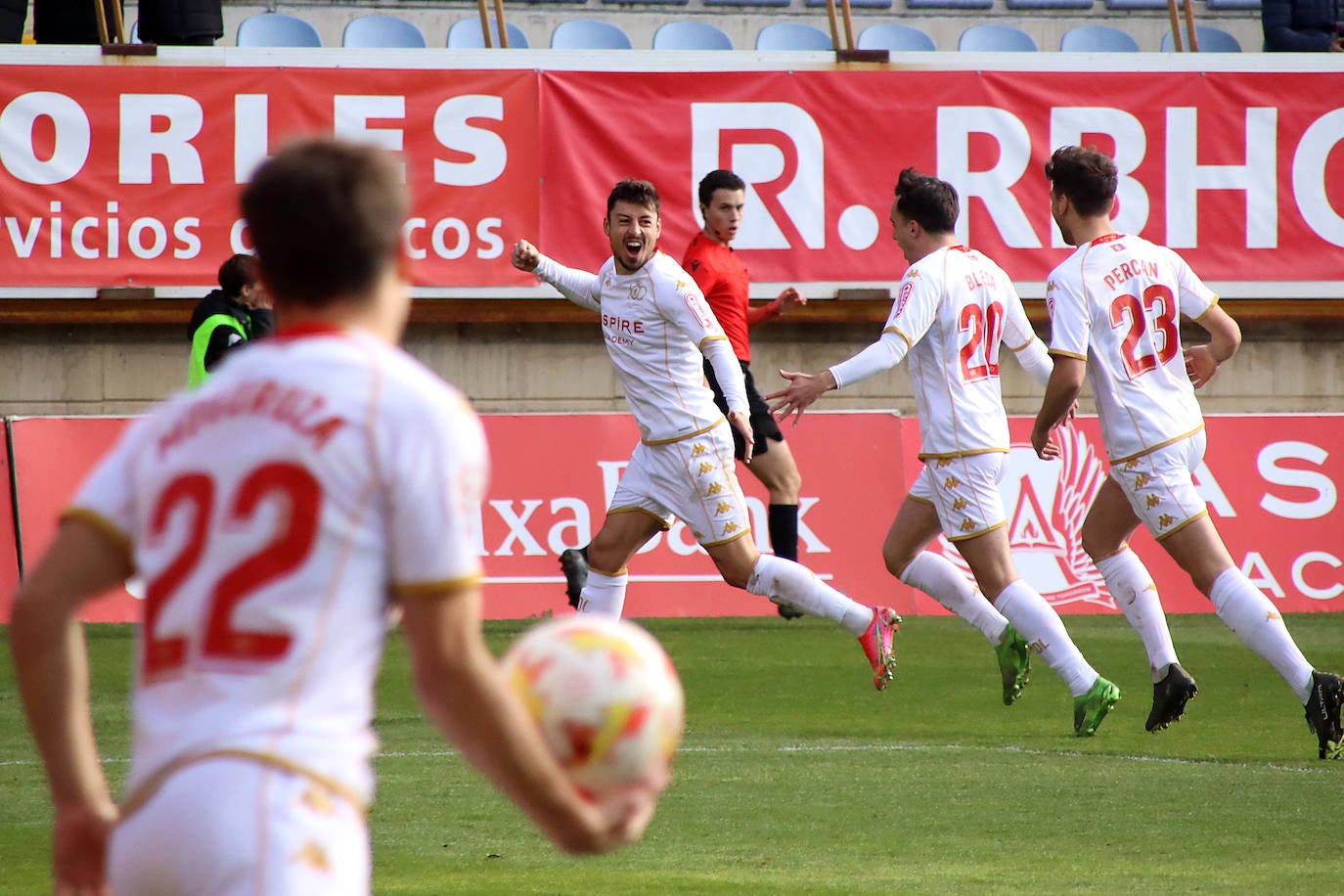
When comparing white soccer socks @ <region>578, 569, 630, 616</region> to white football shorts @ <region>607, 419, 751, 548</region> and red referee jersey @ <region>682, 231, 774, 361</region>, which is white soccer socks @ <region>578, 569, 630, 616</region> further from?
red referee jersey @ <region>682, 231, 774, 361</region>

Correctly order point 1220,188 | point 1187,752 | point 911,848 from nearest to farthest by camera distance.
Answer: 1. point 911,848
2. point 1187,752
3. point 1220,188

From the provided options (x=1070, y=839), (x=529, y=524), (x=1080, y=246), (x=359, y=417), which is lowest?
(x=529, y=524)

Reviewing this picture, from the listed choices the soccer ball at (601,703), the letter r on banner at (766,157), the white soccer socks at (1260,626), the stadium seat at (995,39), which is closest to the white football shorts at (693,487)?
the white soccer socks at (1260,626)

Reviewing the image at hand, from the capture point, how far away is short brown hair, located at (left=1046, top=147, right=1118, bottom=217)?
24.1 ft

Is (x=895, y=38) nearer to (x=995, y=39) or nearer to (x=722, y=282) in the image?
(x=995, y=39)

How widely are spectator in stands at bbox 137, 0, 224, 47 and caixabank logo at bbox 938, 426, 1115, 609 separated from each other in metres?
7.36

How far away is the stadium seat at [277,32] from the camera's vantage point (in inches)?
673

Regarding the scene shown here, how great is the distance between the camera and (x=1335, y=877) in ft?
15.9

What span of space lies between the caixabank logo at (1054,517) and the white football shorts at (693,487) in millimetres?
4606

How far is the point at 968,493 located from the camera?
7.73 m

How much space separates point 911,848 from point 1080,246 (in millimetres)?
3128

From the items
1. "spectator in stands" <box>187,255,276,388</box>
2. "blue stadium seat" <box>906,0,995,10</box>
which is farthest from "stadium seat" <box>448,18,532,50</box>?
"spectator in stands" <box>187,255,276,388</box>

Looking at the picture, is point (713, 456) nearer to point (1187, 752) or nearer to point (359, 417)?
point (1187, 752)

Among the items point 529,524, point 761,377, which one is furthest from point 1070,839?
point 761,377
